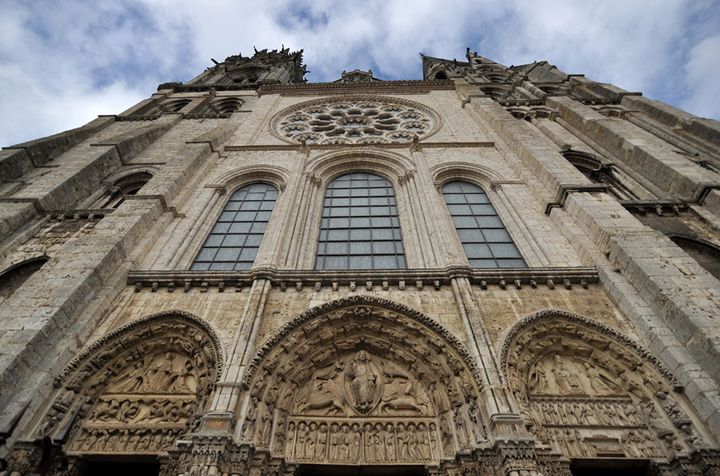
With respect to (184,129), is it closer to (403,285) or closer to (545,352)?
(403,285)

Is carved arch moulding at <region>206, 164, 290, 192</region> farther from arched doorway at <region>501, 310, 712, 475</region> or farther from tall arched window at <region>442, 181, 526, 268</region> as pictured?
arched doorway at <region>501, 310, 712, 475</region>

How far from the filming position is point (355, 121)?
14.4 m

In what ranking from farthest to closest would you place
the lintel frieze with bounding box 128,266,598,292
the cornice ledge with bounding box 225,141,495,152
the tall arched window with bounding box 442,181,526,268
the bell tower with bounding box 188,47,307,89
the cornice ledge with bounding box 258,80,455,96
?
the bell tower with bounding box 188,47,307,89
the cornice ledge with bounding box 258,80,455,96
the cornice ledge with bounding box 225,141,495,152
the tall arched window with bounding box 442,181,526,268
the lintel frieze with bounding box 128,266,598,292

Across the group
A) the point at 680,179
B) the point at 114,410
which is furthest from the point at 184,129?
the point at 680,179

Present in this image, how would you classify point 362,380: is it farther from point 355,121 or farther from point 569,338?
point 355,121

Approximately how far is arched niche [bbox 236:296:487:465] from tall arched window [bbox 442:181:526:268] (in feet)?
8.48

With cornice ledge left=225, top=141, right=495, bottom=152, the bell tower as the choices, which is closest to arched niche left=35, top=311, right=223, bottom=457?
cornice ledge left=225, top=141, right=495, bottom=152

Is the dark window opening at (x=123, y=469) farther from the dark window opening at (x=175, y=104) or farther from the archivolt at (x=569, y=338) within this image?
the dark window opening at (x=175, y=104)

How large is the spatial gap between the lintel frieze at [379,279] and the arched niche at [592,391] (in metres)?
0.78

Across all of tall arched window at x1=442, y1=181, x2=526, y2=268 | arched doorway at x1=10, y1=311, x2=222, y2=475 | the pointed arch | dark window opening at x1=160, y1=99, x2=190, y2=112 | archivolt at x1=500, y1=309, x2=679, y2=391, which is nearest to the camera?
arched doorway at x1=10, y1=311, x2=222, y2=475

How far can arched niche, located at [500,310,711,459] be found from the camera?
13.7ft

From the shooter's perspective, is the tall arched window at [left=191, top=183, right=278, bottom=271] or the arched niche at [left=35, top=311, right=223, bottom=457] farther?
the tall arched window at [left=191, top=183, right=278, bottom=271]

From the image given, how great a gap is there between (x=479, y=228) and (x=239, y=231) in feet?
16.9

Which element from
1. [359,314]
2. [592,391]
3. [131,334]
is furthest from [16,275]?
[592,391]
